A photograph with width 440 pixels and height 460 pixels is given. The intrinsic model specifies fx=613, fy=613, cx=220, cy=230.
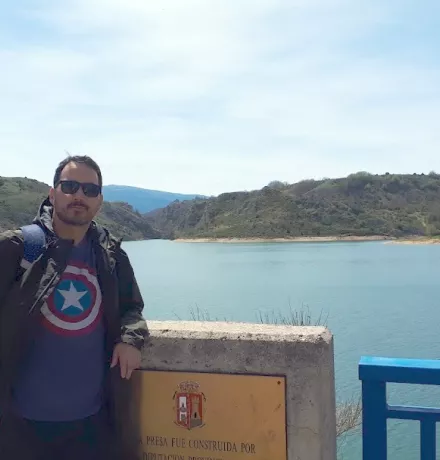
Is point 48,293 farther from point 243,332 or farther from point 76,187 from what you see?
point 243,332

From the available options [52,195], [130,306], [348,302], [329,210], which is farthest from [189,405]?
[329,210]

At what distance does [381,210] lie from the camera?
289 ft

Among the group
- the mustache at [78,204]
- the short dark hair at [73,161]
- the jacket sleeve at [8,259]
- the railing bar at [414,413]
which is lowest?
the railing bar at [414,413]

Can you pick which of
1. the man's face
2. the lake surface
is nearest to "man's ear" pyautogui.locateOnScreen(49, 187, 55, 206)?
the man's face

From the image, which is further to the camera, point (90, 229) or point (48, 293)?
point (90, 229)

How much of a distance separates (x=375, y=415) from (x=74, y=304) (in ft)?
3.57

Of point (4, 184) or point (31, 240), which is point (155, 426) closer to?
point (31, 240)

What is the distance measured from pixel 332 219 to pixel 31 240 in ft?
269

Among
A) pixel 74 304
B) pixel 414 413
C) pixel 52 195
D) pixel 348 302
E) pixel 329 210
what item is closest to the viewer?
pixel 414 413

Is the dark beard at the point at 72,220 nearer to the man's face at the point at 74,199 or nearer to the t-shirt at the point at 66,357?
the man's face at the point at 74,199

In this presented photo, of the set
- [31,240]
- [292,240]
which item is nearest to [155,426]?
[31,240]

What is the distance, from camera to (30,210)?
224ft

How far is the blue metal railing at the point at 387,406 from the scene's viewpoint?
1961 mm

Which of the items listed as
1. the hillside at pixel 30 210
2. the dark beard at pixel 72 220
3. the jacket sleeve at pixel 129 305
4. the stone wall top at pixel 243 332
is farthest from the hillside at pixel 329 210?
the dark beard at pixel 72 220
